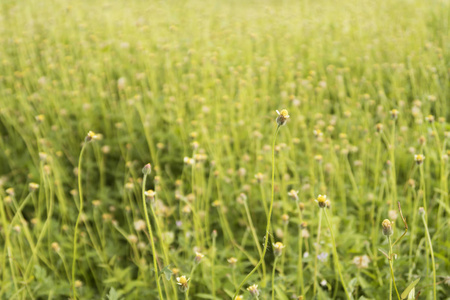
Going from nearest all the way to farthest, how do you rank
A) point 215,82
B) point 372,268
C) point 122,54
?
point 372,268 < point 215,82 < point 122,54

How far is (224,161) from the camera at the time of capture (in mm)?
2252

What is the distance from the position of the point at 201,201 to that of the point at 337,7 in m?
4.77

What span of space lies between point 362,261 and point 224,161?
999 mm

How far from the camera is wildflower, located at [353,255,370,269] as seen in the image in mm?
1453

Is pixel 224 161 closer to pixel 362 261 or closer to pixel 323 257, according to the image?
pixel 323 257

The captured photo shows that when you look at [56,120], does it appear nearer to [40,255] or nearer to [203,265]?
[40,255]

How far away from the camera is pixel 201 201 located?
2.10 m

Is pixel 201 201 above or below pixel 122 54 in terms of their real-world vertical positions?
below

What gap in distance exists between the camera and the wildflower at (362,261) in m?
1.45

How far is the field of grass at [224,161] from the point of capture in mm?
1507


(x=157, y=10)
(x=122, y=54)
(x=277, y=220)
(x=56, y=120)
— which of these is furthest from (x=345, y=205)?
(x=157, y=10)

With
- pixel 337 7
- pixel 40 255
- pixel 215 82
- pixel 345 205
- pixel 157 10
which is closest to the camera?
pixel 40 255

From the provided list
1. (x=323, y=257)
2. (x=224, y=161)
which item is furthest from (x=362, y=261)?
(x=224, y=161)

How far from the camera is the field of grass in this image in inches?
59.3
